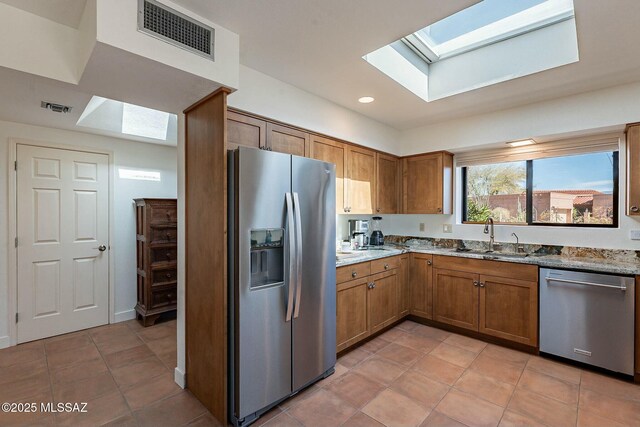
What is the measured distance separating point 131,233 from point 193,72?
298 cm

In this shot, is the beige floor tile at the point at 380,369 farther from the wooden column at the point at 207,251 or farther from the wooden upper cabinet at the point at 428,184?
the wooden upper cabinet at the point at 428,184

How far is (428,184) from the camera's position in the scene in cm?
388

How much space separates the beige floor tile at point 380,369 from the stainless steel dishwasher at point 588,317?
1.46m

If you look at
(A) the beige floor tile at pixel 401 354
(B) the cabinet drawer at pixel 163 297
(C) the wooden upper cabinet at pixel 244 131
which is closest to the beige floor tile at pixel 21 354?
(B) the cabinet drawer at pixel 163 297

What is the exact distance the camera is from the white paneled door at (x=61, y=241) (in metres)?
3.13

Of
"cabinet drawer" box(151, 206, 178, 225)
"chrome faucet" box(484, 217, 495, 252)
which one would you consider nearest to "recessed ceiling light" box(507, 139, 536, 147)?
"chrome faucet" box(484, 217, 495, 252)

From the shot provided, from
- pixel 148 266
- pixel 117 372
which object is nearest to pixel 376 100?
pixel 148 266

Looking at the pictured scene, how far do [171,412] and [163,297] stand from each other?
1.96 m

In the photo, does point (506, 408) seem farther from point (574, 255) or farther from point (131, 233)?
point (131, 233)

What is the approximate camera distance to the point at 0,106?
97.4 inches

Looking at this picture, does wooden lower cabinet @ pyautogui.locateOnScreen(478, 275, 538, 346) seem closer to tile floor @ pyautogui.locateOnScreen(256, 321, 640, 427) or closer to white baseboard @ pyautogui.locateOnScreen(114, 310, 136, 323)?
tile floor @ pyautogui.locateOnScreen(256, 321, 640, 427)

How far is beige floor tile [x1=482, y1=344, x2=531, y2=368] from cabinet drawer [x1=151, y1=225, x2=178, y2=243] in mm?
3770

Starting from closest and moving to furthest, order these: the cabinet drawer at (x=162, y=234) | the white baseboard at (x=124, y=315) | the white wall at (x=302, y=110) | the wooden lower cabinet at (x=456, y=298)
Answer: the white wall at (x=302, y=110) → the wooden lower cabinet at (x=456, y=298) → the cabinet drawer at (x=162, y=234) → the white baseboard at (x=124, y=315)

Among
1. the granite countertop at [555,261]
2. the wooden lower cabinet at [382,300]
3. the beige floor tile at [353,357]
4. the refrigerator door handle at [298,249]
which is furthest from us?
the wooden lower cabinet at [382,300]
